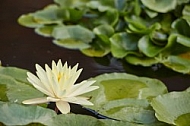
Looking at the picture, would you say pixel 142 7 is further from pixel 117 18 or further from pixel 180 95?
pixel 180 95

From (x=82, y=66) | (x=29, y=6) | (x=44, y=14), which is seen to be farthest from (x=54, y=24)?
(x=82, y=66)

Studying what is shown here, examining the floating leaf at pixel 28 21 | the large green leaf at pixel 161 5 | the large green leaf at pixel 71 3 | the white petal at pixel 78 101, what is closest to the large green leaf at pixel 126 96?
the white petal at pixel 78 101

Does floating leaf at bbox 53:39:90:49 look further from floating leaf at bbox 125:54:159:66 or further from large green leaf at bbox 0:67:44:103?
large green leaf at bbox 0:67:44:103

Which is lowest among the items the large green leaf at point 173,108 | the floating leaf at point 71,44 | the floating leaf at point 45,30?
the floating leaf at point 71,44

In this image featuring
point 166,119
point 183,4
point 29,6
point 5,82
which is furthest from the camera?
point 29,6

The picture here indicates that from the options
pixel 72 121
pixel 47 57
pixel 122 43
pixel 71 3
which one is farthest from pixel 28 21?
pixel 72 121

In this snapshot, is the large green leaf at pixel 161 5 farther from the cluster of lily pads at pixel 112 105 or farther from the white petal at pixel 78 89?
the white petal at pixel 78 89

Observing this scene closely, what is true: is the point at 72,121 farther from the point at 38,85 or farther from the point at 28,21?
the point at 28,21
